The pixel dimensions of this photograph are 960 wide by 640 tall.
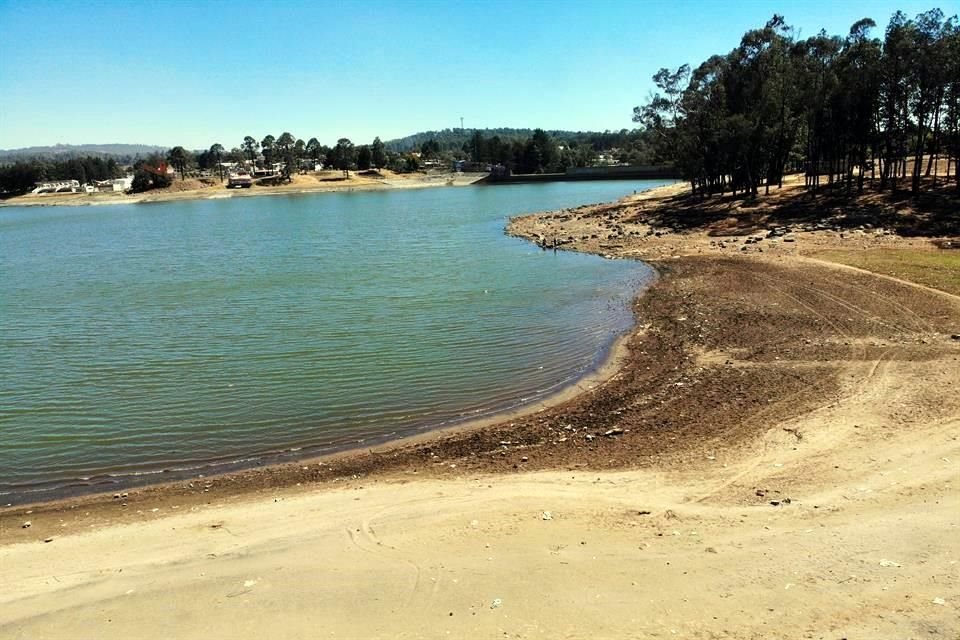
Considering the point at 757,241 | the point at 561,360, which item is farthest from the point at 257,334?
the point at 757,241

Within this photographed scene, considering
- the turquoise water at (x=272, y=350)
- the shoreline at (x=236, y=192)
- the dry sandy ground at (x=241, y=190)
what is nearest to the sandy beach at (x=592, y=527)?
the turquoise water at (x=272, y=350)

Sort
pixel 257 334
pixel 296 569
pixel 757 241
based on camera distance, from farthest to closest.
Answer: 1. pixel 757 241
2. pixel 257 334
3. pixel 296 569

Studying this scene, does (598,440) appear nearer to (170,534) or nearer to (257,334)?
(170,534)

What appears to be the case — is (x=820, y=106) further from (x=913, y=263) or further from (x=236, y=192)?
(x=236, y=192)

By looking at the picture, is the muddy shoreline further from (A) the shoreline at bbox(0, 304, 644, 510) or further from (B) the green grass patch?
(B) the green grass patch

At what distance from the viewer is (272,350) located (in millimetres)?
20766

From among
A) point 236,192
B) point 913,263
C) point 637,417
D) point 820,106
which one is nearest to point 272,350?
point 637,417

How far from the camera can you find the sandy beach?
257 inches

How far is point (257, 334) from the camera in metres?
23.2

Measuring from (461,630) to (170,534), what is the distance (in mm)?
5356

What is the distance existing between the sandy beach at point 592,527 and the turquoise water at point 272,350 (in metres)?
1.71

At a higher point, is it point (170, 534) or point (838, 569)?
point (838, 569)

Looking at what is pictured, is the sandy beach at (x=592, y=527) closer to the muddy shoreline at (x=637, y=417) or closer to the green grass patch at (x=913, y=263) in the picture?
the muddy shoreline at (x=637, y=417)

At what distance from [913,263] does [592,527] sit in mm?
25444
